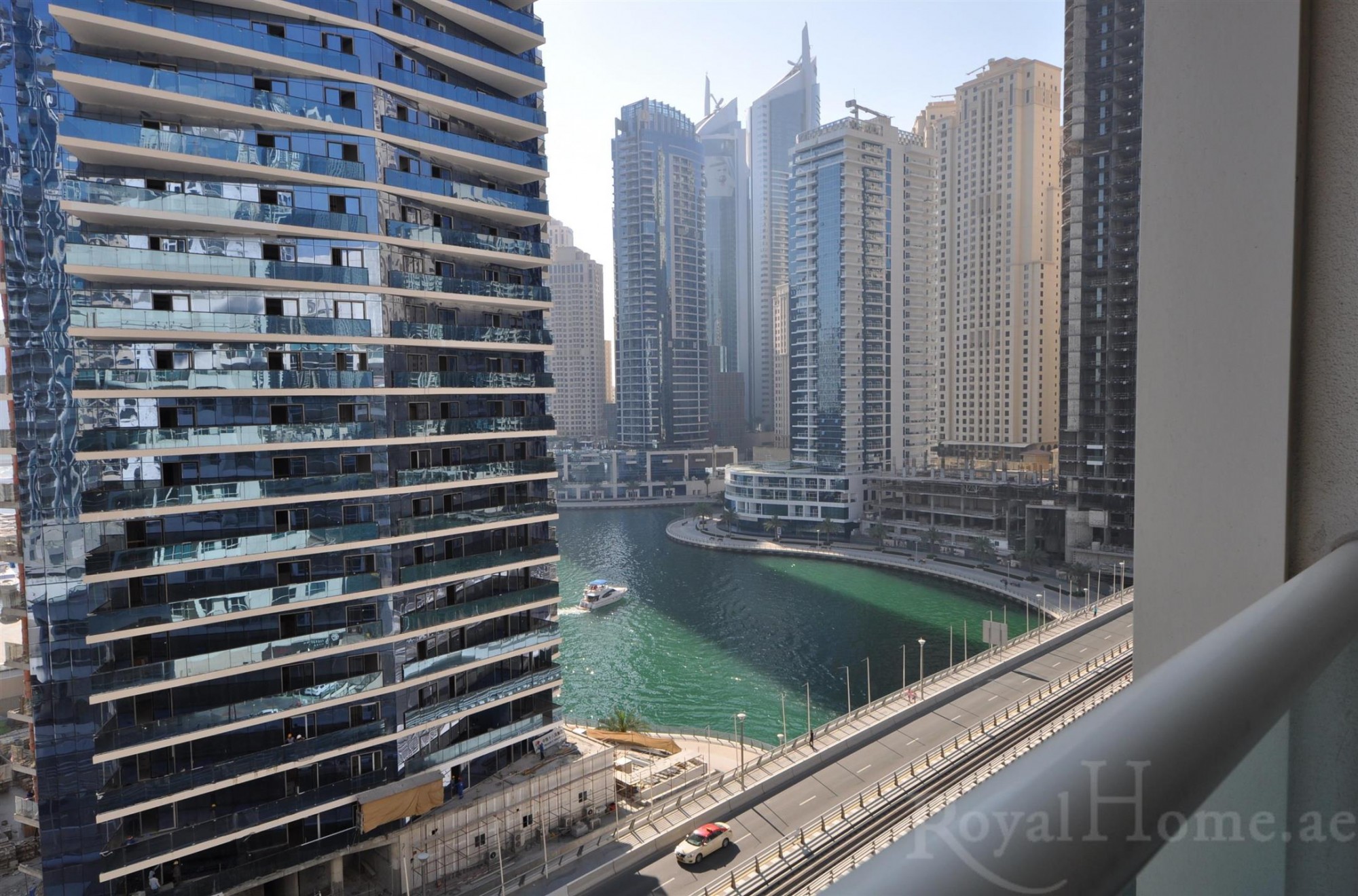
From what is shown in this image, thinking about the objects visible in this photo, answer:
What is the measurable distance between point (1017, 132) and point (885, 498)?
1443 cm

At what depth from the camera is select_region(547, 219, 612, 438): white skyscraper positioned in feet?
137

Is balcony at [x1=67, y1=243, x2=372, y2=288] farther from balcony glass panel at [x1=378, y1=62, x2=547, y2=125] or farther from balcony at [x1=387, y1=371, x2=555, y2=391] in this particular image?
balcony glass panel at [x1=378, y1=62, x2=547, y2=125]

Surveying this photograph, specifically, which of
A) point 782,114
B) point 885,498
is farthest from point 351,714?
point 782,114

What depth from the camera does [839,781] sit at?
355 inches

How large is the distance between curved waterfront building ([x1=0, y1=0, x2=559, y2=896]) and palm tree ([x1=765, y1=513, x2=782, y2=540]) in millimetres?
17659

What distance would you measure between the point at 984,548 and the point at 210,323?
19566mm

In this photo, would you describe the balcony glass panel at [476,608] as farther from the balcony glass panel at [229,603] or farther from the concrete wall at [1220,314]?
the concrete wall at [1220,314]

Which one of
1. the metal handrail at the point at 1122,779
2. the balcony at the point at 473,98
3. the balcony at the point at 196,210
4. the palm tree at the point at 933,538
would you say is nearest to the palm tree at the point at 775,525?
the palm tree at the point at 933,538

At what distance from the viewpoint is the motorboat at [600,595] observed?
18859mm

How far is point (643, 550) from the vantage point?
2542 cm

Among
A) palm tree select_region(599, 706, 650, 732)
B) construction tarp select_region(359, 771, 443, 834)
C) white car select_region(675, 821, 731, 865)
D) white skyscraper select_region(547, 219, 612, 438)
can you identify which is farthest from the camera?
white skyscraper select_region(547, 219, 612, 438)

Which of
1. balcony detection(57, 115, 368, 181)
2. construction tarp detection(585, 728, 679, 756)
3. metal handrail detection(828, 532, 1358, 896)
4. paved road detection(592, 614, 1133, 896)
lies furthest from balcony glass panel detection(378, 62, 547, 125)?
metal handrail detection(828, 532, 1358, 896)

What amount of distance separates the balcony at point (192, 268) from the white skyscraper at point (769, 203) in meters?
39.7

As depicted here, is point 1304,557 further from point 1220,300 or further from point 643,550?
point 643,550
